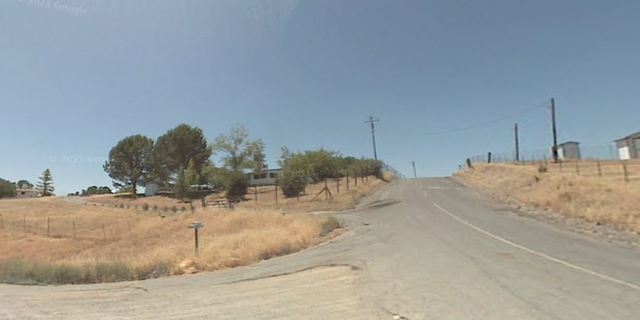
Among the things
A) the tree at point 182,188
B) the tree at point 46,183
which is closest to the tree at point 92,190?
the tree at point 46,183

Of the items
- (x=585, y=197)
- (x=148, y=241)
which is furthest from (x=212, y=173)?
(x=585, y=197)

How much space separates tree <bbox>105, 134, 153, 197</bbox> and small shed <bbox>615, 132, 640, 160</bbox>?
91400mm

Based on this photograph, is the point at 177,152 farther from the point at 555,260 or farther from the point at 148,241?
the point at 555,260

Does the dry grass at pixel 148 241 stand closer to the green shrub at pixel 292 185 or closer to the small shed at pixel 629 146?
the green shrub at pixel 292 185

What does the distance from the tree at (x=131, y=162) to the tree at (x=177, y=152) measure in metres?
3.23

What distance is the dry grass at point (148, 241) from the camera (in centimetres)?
1164

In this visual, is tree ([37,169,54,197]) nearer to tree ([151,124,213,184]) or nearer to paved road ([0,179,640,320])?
tree ([151,124,213,184])

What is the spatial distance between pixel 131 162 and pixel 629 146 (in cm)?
9662

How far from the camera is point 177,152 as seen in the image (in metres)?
84.8

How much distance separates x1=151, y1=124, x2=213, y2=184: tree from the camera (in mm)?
84750

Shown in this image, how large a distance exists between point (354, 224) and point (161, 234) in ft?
52.1

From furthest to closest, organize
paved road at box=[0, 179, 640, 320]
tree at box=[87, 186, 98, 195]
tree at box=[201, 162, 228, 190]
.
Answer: tree at box=[87, 186, 98, 195] → tree at box=[201, 162, 228, 190] → paved road at box=[0, 179, 640, 320]

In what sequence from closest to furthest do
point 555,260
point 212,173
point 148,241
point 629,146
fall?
point 555,260, point 148,241, point 629,146, point 212,173

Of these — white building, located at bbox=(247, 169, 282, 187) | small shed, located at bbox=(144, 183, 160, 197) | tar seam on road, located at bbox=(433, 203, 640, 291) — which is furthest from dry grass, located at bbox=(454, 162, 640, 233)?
small shed, located at bbox=(144, 183, 160, 197)
